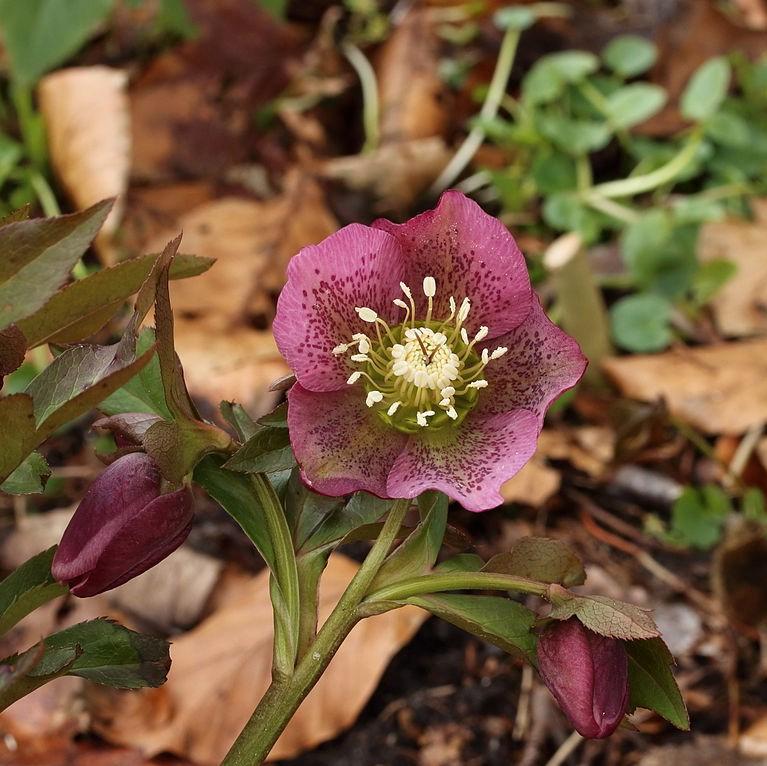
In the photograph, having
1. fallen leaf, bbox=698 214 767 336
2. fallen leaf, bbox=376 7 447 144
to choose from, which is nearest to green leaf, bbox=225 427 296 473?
fallen leaf, bbox=698 214 767 336

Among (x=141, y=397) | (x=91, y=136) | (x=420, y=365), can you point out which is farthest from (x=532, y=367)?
(x=91, y=136)

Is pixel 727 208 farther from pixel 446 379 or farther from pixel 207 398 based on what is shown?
pixel 446 379

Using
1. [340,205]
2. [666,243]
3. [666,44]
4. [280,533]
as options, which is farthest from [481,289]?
[666,44]

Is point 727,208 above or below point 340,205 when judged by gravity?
below

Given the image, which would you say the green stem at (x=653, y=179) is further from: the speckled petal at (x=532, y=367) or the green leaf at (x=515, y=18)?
the speckled petal at (x=532, y=367)

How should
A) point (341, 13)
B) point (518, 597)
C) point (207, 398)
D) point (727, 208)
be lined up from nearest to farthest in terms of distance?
point (518, 597) → point (207, 398) → point (727, 208) → point (341, 13)

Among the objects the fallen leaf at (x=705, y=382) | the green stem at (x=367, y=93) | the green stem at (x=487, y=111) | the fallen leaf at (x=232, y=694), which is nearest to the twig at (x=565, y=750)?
the fallen leaf at (x=232, y=694)
